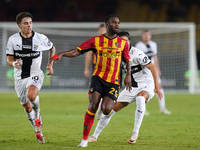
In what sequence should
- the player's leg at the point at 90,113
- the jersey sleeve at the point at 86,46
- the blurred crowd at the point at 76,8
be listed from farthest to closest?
the blurred crowd at the point at 76,8 → the jersey sleeve at the point at 86,46 → the player's leg at the point at 90,113

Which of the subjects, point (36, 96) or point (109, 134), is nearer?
point (36, 96)

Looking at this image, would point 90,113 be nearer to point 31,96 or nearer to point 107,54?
point 107,54

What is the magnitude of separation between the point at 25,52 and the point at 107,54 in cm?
142

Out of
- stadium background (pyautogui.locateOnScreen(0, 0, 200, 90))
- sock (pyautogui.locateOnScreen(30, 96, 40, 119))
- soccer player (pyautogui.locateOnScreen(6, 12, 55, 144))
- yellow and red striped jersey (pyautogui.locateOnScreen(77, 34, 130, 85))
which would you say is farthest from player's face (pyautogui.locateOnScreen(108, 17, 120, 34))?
stadium background (pyautogui.locateOnScreen(0, 0, 200, 90))

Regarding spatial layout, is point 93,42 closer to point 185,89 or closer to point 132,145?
point 132,145

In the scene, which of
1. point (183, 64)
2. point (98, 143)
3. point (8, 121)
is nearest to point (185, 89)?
point (183, 64)

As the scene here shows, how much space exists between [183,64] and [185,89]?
1233 mm

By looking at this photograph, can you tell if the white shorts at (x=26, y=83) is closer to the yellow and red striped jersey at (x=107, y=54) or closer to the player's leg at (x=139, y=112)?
the yellow and red striped jersey at (x=107, y=54)

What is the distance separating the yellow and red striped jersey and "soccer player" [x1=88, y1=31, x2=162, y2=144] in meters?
0.68

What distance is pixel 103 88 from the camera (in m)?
4.68

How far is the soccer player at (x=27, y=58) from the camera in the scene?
5090mm

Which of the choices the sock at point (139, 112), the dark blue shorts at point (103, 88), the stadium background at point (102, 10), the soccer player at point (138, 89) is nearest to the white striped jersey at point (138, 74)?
the soccer player at point (138, 89)

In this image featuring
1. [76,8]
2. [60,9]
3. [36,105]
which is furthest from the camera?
[76,8]

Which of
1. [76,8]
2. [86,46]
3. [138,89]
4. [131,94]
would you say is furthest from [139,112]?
[76,8]
